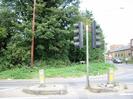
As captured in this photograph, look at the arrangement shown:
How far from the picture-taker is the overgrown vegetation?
40.0 meters

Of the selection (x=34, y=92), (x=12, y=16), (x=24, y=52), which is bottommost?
(x=34, y=92)

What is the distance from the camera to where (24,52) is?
133 feet

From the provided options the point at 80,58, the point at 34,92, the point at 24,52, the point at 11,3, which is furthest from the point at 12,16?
the point at 34,92

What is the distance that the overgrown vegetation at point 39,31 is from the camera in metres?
40.0

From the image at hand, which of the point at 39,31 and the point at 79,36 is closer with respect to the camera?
the point at 79,36

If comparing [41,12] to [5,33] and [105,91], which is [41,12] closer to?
[5,33]

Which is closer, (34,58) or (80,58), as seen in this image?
(34,58)

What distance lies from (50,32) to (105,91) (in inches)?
904

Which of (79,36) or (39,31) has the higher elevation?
(39,31)

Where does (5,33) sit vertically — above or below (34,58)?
above

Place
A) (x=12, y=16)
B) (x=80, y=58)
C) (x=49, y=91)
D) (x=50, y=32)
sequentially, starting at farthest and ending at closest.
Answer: (x=80, y=58), (x=12, y=16), (x=50, y=32), (x=49, y=91)

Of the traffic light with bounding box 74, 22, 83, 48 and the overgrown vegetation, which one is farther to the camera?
the overgrown vegetation

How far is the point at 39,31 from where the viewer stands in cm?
3909

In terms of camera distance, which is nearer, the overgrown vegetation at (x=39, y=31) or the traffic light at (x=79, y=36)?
the traffic light at (x=79, y=36)
